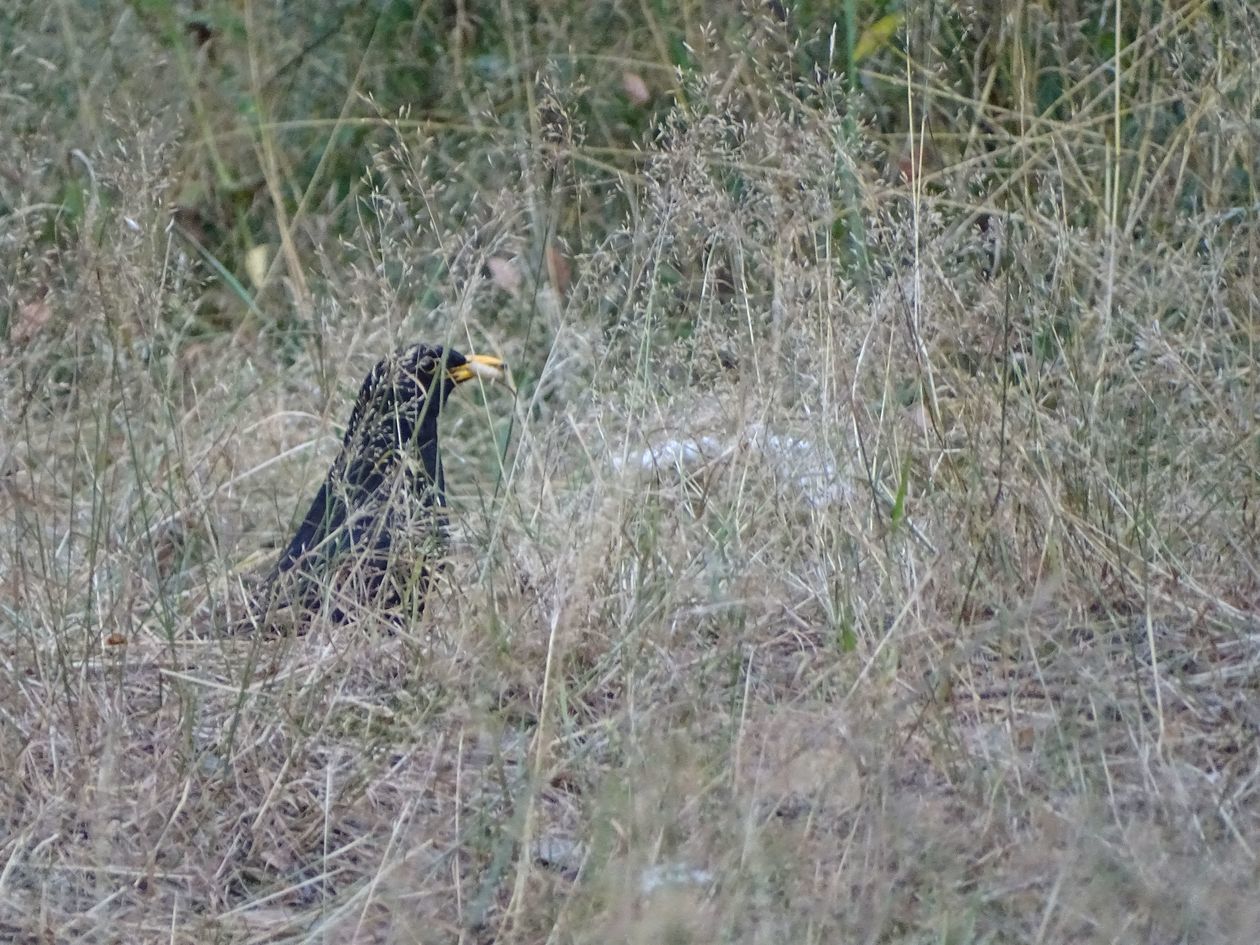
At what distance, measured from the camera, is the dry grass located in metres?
2.11

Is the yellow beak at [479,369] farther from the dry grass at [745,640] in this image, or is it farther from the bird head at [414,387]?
the dry grass at [745,640]

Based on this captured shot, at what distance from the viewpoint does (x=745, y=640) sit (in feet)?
8.66

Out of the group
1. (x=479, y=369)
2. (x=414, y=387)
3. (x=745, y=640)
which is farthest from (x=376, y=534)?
(x=414, y=387)

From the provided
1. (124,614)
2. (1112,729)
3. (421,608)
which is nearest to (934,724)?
(1112,729)

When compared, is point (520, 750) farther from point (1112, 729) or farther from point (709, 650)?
point (1112, 729)

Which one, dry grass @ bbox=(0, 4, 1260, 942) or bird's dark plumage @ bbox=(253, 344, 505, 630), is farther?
bird's dark plumage @ bbox=(253, 344, 505, 630)

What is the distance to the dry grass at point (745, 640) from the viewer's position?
211 cm

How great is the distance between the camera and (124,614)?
295 centimetres

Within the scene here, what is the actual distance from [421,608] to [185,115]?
344 centimetres

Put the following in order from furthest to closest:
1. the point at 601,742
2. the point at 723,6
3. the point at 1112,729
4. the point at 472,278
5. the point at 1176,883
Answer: the point at 723,6 → the point at 472,278 → the point at 601,742 → the point at 1112,729 → the point at 1176,883

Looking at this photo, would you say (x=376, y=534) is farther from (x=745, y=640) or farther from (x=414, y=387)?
(x=414, y=387)

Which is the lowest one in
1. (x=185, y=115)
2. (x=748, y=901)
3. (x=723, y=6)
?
(x=185, y=115)

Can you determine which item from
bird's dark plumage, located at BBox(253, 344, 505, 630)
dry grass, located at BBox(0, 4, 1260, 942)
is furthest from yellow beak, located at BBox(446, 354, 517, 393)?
bird's dark plumage, located at BBox(253, 344, 505, 630)

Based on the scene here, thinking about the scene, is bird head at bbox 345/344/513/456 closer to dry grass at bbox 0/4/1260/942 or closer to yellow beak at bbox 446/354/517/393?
yellow beak at bbox 446/354/517/393
